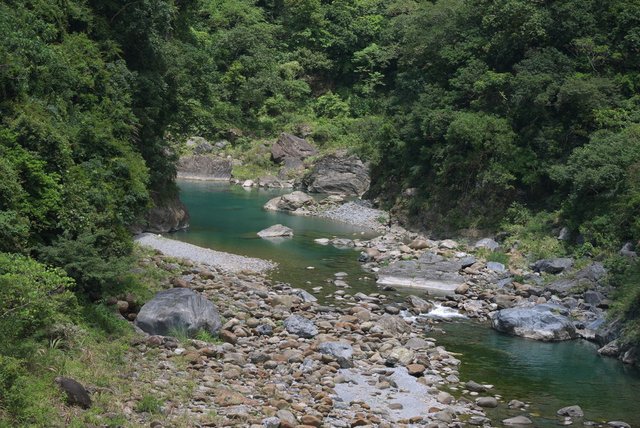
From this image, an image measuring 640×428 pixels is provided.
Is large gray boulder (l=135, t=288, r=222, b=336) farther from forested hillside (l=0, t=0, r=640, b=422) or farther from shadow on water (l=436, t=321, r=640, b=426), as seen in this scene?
shadow on water (l=436, t=321, r=640, b=426)

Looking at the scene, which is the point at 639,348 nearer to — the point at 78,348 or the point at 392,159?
the point at 78,348

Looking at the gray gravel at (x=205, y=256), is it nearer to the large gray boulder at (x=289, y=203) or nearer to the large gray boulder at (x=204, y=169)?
the large gray boulder at (x=289, y=203)

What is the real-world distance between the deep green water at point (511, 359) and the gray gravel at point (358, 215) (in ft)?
28.1

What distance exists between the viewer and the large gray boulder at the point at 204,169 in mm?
66500

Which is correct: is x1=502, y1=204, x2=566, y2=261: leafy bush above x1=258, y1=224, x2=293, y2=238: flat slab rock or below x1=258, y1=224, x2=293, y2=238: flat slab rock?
above

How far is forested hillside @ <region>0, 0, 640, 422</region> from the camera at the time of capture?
18.0m

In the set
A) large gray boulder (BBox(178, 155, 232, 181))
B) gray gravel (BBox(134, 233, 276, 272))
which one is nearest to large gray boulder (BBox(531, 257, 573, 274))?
gray gravel (BBox(134, 233, 276, 272))

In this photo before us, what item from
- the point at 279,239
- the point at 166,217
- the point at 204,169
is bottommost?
the point at 279,239

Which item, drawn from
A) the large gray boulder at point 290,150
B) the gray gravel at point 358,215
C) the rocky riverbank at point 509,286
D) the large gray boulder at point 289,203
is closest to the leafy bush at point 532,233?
the rocky riverbank at point 509,286

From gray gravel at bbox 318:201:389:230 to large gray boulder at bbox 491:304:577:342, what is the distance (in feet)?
69.6

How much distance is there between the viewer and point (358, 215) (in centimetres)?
4850

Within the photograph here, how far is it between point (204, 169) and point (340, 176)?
14.2m

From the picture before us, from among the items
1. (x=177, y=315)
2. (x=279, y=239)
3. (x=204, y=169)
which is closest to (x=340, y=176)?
(x=204, y=169)

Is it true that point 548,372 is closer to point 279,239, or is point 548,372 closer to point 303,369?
point 303,369
